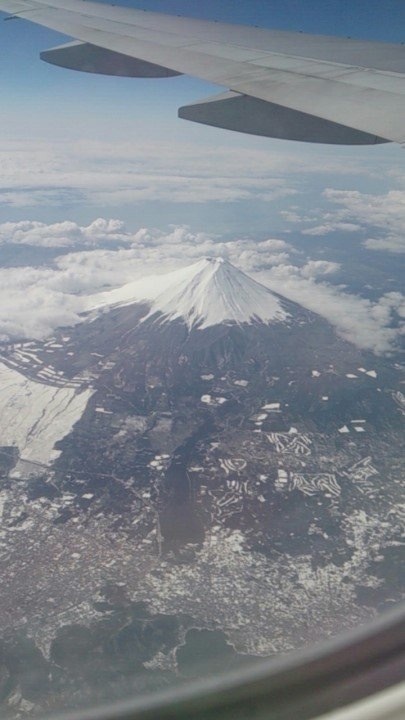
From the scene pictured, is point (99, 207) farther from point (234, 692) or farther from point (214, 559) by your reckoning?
point (234, 692)

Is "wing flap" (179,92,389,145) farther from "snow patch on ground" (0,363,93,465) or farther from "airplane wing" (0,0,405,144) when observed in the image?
"snow patch on ground" (0,363,93,465)

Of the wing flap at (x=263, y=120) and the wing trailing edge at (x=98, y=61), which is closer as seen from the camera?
the wing flap at (x=263, y=120)

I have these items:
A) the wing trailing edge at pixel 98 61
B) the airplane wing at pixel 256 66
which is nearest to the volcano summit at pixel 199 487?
the airplane wing at pixel 256 66

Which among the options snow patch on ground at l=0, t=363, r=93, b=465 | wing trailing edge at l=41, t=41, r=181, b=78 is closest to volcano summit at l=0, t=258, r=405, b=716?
snow patch on ground at l=0, t=363, r=93, b=465

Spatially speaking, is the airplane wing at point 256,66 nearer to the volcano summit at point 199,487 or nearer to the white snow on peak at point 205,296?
the volcano summit at point 199,487

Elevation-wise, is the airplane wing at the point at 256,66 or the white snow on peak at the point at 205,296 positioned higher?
the airplane wing at the point at 256,66

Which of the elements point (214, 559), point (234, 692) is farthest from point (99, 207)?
point (234, 692)
